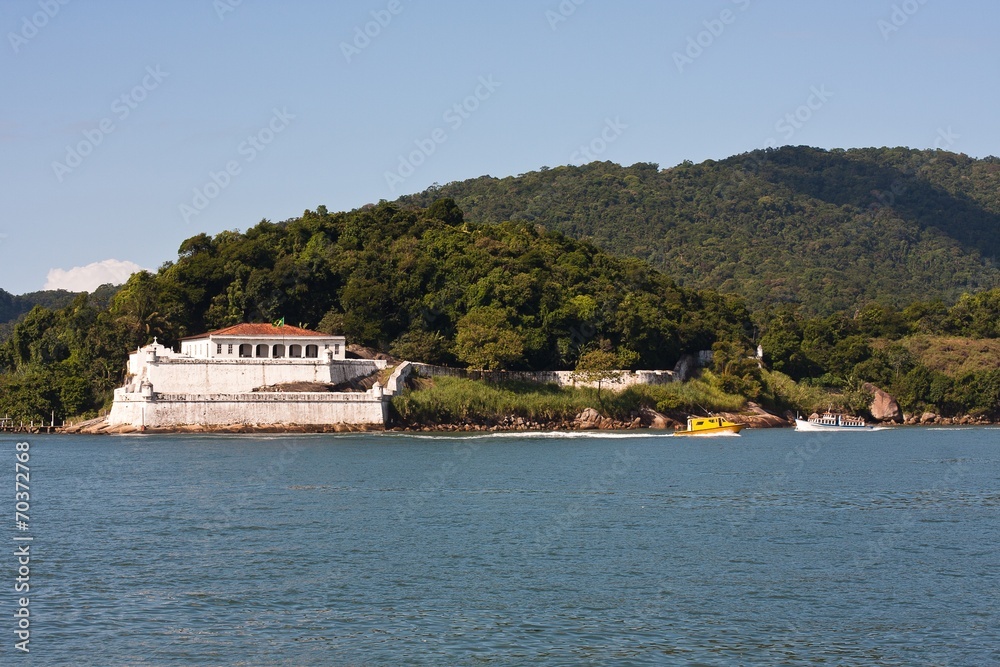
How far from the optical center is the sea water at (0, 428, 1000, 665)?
815 inches

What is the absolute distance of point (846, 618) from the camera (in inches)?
884

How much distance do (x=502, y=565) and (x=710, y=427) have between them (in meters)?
49.9

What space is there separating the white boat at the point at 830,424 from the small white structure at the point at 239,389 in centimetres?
3046

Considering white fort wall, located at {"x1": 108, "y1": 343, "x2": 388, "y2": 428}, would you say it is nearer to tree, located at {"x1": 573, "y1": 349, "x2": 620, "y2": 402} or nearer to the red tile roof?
the red tile roof

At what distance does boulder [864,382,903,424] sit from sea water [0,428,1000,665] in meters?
51.3

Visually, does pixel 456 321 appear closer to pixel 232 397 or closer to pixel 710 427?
pixel 232 397

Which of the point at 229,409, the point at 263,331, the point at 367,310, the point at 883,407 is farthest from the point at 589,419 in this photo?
the point at 883,407

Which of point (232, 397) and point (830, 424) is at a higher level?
point (232, 397)

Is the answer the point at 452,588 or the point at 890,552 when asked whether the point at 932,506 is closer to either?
the point at 890,552

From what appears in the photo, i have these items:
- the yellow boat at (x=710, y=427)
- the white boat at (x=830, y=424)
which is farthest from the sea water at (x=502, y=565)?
the white boat at (x=830, y=424)

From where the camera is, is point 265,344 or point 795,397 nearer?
point 265,344

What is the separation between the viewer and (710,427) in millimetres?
75500

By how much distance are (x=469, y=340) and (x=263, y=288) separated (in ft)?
53.5

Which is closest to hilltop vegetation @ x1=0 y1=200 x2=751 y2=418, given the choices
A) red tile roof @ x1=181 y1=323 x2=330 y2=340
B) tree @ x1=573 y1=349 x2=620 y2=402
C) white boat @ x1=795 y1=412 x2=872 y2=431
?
tree @ x1=573 y1=349 x2=620 y2=402
